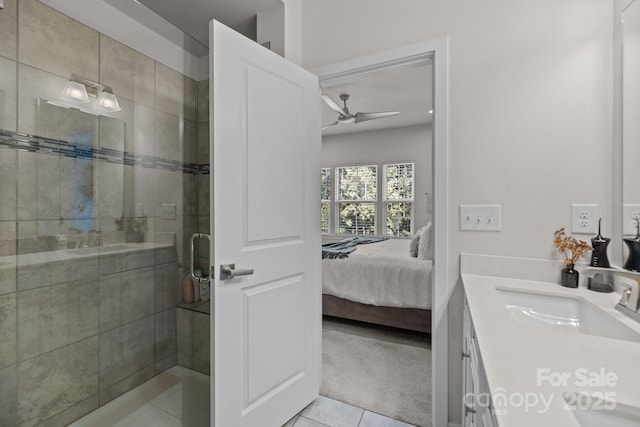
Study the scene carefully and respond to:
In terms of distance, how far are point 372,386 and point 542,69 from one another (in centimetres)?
213

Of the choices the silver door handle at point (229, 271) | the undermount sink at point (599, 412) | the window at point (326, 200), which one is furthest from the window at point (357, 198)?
the undermount sink at point (599, 412)

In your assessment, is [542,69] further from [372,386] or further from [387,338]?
[387,338]

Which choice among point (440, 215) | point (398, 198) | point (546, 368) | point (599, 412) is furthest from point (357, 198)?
point (599, 412)

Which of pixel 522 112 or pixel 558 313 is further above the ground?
pixel 522 112

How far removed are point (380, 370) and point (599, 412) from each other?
6.59ft

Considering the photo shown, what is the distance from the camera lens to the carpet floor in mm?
1908

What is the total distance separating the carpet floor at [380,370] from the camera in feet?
6.26

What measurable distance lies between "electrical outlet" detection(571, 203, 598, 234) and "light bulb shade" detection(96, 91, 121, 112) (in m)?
2.34

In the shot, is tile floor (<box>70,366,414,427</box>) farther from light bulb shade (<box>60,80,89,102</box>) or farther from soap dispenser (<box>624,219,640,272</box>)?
light bulb shade (<box>60,80,89,102</box>)

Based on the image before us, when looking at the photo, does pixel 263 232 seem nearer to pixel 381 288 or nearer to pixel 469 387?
pixel 469 387

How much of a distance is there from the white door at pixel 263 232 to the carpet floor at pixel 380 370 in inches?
13.5

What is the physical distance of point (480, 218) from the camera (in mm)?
1541

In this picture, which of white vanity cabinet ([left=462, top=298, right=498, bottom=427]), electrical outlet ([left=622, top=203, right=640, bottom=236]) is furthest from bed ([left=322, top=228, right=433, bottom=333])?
electrical outlet ([left=622, top=203, right=640, bottom=236])

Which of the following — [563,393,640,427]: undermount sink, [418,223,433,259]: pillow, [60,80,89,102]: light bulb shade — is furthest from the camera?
[418,223,433,259]: pillow
